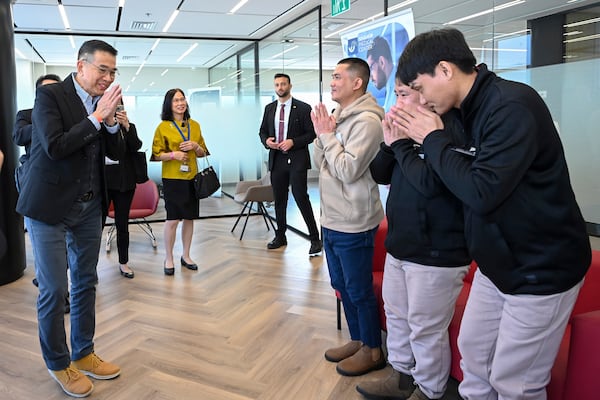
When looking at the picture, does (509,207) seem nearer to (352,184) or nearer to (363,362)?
(352,184)

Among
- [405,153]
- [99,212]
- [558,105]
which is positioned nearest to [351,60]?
[405,153]

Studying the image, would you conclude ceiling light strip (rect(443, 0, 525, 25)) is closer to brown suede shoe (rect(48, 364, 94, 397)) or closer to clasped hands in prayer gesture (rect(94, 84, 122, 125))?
clasped hands in prayer gesture (rect(94, 84, 122, 125))

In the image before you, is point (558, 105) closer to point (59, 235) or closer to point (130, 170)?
point (59, 235)

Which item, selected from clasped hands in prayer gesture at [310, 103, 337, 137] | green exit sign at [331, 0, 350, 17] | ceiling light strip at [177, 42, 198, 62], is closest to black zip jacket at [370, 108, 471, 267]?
clasped hands in prayer gesture at [310, 103, 337, 137]

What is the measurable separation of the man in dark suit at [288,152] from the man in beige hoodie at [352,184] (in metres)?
2.83

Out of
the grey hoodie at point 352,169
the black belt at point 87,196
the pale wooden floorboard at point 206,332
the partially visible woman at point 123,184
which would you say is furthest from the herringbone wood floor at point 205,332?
the black belt at point 87,196

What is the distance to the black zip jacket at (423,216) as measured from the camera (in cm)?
203

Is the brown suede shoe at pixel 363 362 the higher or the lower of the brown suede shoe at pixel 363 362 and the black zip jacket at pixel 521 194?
the lower

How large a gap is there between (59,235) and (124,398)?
35.8 inches

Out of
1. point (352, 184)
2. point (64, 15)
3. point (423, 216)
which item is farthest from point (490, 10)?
point (64, 15)

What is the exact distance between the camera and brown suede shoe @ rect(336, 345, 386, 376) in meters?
2.87

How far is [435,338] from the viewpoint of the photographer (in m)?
2.22

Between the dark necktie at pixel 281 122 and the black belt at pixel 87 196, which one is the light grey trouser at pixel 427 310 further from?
the dark necktie at pixel 281 122

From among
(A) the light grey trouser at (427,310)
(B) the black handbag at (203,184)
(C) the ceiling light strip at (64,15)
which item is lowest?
(A) the light grey trouser at (427,310)
